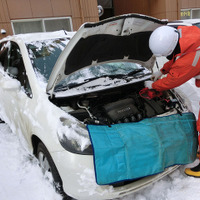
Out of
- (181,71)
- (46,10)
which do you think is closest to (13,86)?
(181,71)

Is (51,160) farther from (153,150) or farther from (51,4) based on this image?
(51,4)

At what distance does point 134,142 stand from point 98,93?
1008 mm

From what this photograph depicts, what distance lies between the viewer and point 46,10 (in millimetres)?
8312

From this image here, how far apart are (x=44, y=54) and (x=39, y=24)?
6702mm

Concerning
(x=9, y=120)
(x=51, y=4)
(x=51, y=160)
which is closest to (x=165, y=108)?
(x=51, y=160)

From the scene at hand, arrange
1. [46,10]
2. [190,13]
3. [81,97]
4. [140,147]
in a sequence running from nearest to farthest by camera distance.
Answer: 1. [140,147]
2. [81,97]
3. [46,10]
4. [190,13]

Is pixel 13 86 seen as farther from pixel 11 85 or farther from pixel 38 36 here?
pixel 38 36

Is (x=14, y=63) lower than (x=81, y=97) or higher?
higher

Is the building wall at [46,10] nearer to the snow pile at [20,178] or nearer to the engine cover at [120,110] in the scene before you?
the snow pile at [20,178]

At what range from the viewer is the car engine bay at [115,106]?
7.53 feet

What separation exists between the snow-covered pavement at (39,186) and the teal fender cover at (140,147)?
319 mm

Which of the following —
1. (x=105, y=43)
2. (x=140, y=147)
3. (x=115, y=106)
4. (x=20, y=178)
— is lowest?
(x=20, y=178)

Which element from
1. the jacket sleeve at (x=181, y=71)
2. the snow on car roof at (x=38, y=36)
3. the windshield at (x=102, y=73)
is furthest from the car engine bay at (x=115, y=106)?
the snow on car roof at (x=38, y=36)

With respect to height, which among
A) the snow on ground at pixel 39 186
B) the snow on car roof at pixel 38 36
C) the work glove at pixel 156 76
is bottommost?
the snow on ground at pixel 39 186
